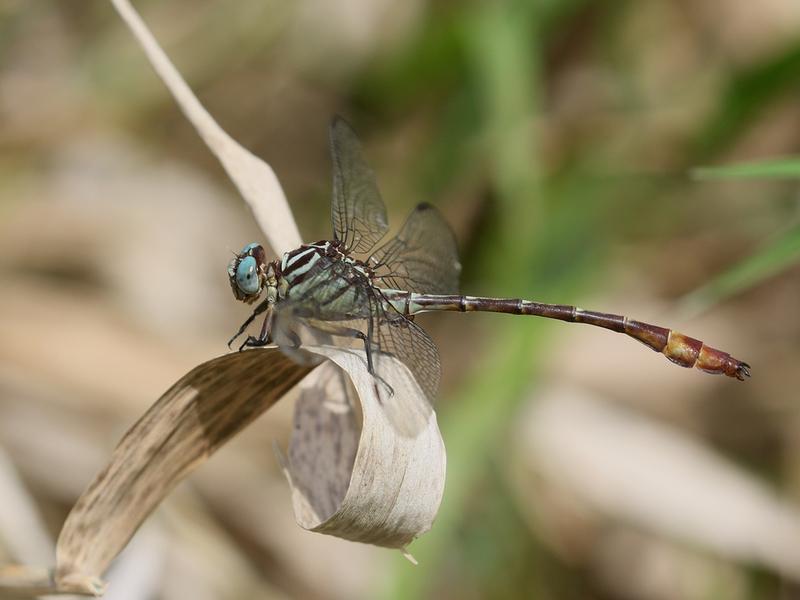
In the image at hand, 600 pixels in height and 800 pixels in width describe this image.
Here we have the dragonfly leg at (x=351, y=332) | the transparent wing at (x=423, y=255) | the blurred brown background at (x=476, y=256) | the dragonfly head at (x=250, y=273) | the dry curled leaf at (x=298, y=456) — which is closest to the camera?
the dry curled leaf at (x=298, y=456)

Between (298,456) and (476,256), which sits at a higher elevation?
(476,256)

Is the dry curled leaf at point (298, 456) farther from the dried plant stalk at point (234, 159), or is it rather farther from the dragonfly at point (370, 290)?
the dried plant stalk at point (234, 159)

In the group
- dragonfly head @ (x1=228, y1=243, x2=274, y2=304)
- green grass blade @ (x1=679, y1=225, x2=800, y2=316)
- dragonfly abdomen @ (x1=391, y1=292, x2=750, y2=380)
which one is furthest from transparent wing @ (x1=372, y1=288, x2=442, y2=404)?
green grass blade @ (x1=679, y1=225, x2=800, y2=316)

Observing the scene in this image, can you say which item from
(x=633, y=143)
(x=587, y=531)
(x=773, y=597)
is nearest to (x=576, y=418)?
(x=587, y=531)

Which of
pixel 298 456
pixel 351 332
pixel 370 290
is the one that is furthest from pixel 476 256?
pixel 298 456

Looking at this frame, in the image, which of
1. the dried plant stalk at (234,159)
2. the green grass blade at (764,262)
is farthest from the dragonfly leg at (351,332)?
the green grass blade at (764,262)

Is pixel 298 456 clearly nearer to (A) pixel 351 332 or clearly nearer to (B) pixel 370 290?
(A) pixel 351 332

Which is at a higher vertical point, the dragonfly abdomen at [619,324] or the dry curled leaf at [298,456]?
the dragonfly abdomen at [619,324]
